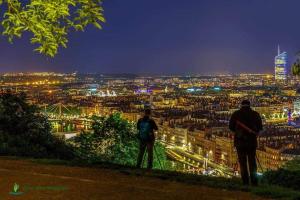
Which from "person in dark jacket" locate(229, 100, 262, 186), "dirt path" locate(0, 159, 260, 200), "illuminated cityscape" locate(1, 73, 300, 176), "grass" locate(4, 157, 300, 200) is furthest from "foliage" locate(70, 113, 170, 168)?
"illuminated cityscape" locate(1, 73, 300, 176)

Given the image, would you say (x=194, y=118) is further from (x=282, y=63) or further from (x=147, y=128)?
(x=147, y=128)

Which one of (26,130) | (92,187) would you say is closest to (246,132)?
(92,187)


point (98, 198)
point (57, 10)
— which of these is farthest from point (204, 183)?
point (57, 10)

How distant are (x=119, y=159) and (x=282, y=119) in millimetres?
114660

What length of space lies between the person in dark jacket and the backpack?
262 cm

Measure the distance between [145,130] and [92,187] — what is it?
Result: 10.3 feet

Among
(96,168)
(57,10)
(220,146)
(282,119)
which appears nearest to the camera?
(57,10)

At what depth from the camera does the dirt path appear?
25.4 feet

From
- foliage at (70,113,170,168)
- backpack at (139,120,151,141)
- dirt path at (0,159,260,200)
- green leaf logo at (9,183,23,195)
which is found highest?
backpack at (139,120,151,141)

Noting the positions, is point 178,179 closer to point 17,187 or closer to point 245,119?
point 245,119

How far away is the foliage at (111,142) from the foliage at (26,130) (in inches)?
28.7

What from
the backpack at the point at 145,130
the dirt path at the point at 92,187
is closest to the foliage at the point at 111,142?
the backpack at the point at 145,130

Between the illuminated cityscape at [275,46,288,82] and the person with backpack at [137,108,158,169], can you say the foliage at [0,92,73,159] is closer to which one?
the person with backpack at [137,108,158,169]

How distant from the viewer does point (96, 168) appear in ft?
35.8
